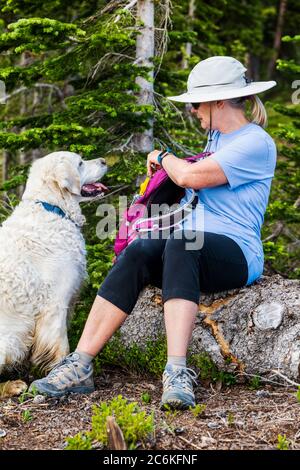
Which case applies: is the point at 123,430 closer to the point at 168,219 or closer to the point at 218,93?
the point at 168,219

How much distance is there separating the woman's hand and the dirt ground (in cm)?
155

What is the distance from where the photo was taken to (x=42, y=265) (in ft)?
15.7

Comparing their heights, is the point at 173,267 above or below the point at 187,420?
above

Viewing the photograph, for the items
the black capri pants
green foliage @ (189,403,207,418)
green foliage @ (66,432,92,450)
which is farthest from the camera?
the black capri pants

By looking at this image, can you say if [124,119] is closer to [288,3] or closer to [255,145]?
[255,145]

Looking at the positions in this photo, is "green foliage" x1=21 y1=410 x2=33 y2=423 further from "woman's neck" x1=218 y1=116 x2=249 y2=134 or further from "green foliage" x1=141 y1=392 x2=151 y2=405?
"woman's neck" x1=218 y1=116 x2=249 y2=134

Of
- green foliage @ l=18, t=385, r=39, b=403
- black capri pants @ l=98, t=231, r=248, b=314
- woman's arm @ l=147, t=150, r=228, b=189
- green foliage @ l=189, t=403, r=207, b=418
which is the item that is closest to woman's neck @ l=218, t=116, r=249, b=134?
woman's arm @ l=147, t=150, r=228, b=189

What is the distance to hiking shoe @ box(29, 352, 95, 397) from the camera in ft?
13.5

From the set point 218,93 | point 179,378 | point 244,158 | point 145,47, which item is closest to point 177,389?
point 179,378

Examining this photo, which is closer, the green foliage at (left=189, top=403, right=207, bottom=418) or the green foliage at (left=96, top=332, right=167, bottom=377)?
the green foliage at (left=189, top=403, right=207, bottom=418)

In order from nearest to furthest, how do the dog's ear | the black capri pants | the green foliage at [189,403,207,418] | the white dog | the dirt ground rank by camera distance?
the dirt ground → the green foliage at [189,403,207,418] → the black capri pants → the white dog → the dog's ear

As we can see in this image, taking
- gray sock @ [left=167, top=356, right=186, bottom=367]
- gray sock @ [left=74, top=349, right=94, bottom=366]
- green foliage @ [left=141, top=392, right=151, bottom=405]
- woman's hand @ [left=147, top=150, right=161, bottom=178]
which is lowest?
green foliage @ [left=141, top=392, right=151, bottom=405]

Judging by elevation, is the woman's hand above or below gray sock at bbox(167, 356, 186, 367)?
above

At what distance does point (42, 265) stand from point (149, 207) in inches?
37.7
